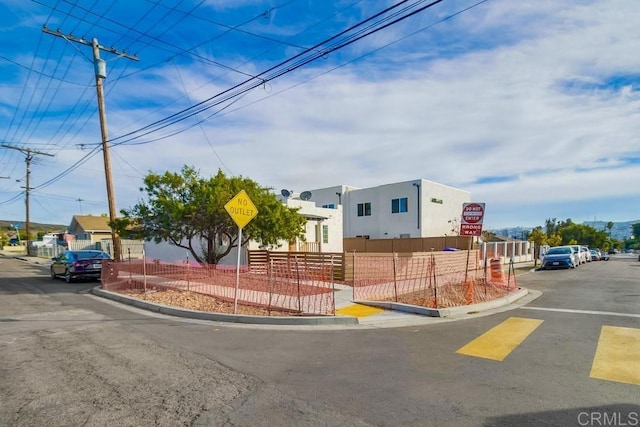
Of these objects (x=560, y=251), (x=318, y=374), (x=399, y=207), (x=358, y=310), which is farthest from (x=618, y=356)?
(x=399, y=207)

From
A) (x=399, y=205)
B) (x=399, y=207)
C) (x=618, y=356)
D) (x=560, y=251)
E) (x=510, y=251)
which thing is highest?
(x=399, y=205)

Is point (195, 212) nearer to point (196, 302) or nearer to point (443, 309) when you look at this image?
point (196, 302)

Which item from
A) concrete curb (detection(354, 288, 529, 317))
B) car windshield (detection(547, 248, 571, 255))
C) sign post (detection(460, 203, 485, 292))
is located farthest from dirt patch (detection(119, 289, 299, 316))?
car windshield (detection(547, 248, 571, 255))

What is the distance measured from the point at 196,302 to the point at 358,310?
4.56m

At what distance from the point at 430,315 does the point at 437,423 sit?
545 centimetres

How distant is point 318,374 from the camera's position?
496 cm

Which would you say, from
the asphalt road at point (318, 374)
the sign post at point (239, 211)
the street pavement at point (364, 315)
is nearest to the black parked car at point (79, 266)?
the street pavement at point (364, 315)

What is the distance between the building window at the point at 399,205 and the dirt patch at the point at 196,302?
25.1m

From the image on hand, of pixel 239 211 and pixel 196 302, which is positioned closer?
pixel 239 211

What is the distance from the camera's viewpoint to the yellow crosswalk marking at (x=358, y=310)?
9.06 m

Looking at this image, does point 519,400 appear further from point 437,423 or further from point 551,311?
point 551,311

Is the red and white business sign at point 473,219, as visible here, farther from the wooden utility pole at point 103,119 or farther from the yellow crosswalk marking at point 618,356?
the wooden utility pole at point 103,119

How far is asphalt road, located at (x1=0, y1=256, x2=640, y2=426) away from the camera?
12.4 ft

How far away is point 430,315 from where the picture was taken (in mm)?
8836
